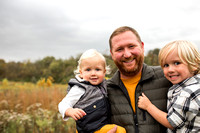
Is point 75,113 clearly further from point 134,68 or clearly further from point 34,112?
point 34,112

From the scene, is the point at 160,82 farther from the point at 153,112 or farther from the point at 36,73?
the point at 36,73

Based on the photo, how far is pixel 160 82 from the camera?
2.05 meters

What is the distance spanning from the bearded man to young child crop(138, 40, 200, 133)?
0.54 feet

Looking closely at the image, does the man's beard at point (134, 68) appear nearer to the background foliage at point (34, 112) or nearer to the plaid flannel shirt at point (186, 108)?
the plaid flannel shirt at point (186, 108)

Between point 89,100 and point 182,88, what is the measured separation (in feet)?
3.61

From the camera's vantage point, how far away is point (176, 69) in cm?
167

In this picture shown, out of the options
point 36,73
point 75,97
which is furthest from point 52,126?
point 36,73

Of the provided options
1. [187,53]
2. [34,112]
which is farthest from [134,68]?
[34,112]

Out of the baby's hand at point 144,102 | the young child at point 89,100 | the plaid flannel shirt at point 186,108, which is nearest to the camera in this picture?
the plaid flannel shirt at point 186,108

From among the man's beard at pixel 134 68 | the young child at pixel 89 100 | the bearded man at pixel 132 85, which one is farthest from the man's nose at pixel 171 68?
the young child at pixel 89 100

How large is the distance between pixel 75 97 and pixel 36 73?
31654 millimetres

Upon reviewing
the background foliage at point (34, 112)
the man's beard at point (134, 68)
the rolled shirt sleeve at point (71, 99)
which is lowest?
the background foliage at point (34, 112)

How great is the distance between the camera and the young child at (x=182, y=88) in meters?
1.52

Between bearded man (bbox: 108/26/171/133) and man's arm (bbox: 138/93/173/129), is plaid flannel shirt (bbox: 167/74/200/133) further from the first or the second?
bearded man (bbox: 108/26/171/133)
